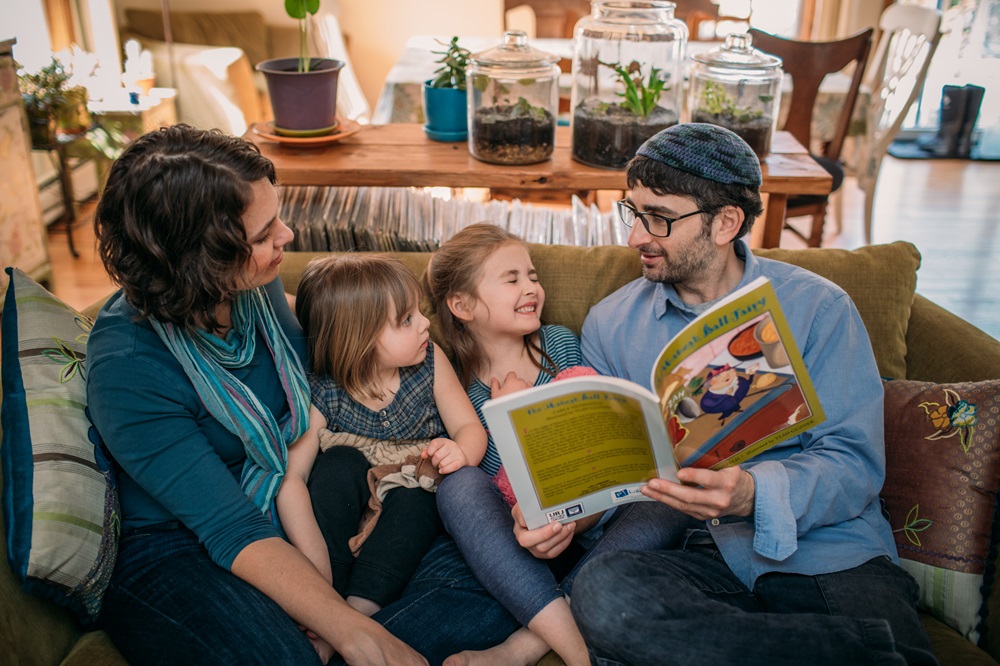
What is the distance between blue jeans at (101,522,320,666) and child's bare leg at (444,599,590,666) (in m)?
0.26

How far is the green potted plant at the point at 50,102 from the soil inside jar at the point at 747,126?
295 cm

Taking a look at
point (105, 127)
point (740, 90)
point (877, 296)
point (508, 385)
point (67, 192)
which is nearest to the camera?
point (508, 385)

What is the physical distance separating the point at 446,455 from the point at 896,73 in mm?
3287

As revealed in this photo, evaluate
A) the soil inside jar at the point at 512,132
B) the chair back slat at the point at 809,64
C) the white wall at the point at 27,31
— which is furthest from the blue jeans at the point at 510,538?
the white wall at the point at 27,31

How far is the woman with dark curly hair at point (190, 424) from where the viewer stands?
129 cm

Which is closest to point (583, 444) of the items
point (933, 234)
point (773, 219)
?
point (773, 219)

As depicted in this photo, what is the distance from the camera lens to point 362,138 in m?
2.33

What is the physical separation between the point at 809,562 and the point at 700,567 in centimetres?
18

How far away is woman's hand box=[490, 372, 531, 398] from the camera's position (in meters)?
1.72

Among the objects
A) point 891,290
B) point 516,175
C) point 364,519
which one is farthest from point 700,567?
point 516,175

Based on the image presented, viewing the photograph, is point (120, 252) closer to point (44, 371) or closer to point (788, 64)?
point (44, 371)

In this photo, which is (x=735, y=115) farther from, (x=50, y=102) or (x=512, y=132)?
(x=50, y=102)

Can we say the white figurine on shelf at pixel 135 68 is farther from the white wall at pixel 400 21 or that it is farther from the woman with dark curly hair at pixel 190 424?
the woman with dark curly hair at pixel 190 424

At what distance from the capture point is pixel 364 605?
1461 mm
